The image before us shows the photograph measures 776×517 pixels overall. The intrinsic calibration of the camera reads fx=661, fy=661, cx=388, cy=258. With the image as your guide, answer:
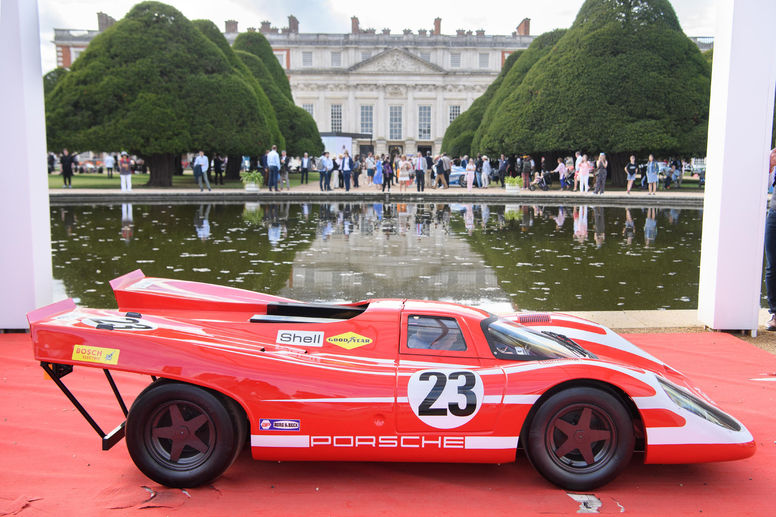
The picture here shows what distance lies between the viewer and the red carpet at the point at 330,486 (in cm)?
318

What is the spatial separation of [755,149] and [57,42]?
86385 mm

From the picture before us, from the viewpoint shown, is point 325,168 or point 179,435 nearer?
point 179,435

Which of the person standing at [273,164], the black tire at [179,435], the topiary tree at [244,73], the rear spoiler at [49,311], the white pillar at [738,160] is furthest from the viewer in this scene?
the topiary tree at [244,73]

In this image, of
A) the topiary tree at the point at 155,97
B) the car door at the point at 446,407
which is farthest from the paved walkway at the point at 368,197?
the car door at the point at 446,407

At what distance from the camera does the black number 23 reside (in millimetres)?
3314

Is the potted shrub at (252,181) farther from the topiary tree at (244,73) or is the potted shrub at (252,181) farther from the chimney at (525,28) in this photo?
the chimney at (525,28)

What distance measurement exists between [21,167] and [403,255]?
21.8ft

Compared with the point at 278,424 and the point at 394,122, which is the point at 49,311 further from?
the point at 394,122

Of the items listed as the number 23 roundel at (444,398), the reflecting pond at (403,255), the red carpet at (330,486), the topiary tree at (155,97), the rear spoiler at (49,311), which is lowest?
the red carpet at (330,486)

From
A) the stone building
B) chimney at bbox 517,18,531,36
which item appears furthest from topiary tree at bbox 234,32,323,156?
chimney at bbox 517,18,531,36

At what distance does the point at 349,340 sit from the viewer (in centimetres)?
361

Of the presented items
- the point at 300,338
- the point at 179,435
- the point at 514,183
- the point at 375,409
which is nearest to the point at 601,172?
the point at 514,183

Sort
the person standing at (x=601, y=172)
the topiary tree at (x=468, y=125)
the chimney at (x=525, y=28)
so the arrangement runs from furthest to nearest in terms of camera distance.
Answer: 1. the chimney at (x=525, y=28)
2. the topiary tree at (x=468, y=125)
3. the person standing at (x=601, y=172)

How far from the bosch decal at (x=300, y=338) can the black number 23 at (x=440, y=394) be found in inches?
24.8
